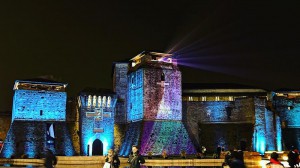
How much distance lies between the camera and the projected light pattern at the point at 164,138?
116 ft

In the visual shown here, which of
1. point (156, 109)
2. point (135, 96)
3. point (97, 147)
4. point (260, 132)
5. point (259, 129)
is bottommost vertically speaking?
point (97, 147)

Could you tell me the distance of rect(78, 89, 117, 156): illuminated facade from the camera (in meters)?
39.4

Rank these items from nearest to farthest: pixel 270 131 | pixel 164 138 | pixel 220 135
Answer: pixel 164 138 < pixel 270 131 < pixel 220 135

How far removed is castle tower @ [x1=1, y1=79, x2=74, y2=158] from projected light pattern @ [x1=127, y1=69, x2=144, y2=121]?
7.01m

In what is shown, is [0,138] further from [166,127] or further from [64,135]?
[166,127]

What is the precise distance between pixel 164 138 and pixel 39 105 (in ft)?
43.3

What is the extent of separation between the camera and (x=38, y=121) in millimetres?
37156

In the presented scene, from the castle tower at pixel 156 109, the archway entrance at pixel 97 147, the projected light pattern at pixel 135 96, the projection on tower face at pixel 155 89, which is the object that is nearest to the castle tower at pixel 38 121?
the archway entrance at pixel 97 147

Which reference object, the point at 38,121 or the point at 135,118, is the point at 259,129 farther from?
the point at 38,121

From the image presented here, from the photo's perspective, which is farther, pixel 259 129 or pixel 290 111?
pixel 290 111

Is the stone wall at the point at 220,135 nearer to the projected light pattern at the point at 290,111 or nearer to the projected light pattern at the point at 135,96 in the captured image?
the projected light pattern at the point at 290,111

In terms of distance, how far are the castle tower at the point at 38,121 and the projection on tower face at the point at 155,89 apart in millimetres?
7581

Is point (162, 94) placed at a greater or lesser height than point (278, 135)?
greater

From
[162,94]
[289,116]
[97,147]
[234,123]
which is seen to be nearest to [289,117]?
[289,116]
